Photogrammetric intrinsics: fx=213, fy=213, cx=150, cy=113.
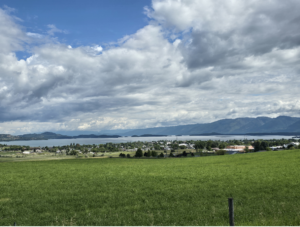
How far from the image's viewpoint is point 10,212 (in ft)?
45.9

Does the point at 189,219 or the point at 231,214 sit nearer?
the point at 231,214

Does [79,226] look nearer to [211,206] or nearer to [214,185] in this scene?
[211,206]

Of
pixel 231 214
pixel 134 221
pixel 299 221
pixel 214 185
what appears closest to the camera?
pixel 231 214

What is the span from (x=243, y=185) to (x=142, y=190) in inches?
387

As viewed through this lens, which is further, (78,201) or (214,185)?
(214,185)

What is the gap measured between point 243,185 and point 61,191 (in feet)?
57.0

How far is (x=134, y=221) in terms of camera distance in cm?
1194

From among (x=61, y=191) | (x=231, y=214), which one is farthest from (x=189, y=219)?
(x=61, y=191)

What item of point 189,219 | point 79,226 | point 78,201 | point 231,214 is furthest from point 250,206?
point 78,201

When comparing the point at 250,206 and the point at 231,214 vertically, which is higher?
the point at 231,214

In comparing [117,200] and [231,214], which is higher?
[231,214]

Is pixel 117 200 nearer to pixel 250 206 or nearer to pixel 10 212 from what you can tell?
pixel 10 212

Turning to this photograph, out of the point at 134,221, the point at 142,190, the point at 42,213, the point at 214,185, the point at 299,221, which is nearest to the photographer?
the point at 299,221

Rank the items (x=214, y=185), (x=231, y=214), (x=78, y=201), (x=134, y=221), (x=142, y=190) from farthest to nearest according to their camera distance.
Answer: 1. (x=214, y=185)
2. (x=142, y=190)
3. (x=78, y=201)
4. (x=134, y=221)
5. (x=231, y=214)
